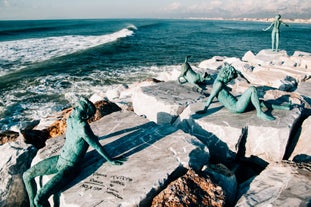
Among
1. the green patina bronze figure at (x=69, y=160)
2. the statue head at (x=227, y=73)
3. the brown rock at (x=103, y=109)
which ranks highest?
the statue head at (x=227, y=73)

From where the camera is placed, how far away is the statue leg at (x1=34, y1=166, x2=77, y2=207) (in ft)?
11.8

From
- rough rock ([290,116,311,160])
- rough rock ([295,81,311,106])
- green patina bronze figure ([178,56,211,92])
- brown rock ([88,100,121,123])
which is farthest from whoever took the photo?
green patina bronze figure ([178,56,211,92])

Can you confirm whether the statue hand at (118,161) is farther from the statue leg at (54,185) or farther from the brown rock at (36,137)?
the brown rock at (36,137)

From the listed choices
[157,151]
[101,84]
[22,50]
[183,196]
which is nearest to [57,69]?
[101,84]

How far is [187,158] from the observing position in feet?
13.6

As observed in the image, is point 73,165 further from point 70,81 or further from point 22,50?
point 22,50

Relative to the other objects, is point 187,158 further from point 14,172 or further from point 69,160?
point 14,172

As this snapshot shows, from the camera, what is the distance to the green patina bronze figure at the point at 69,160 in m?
3.72

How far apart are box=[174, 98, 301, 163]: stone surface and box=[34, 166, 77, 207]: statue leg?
2827 mm

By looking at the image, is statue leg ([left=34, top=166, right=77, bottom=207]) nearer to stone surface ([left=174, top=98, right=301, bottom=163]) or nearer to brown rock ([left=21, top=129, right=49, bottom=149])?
brown rock ([left=21, top=129, right=49, bottom=149])

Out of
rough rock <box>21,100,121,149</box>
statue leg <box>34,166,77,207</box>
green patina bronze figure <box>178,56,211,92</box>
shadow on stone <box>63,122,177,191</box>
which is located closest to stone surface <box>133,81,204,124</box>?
green patina bronze figure <box>178,56,211,92</box>

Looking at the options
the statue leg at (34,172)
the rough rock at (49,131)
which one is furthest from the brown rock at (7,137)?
the statue leg at (34,172)

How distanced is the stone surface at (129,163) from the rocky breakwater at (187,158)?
14mm

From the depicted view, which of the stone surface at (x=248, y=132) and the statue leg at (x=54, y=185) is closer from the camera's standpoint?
the statue leg at (x=54, y=185)
